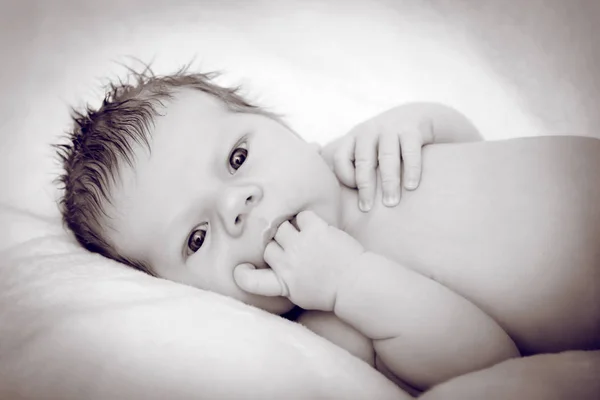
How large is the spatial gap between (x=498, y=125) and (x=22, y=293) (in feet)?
3.17

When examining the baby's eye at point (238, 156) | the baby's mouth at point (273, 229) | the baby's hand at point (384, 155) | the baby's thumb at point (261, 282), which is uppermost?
Answer: the baby's hand at point (384, 155)

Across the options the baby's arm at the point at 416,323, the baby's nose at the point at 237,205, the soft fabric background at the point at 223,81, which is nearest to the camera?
the soft fabric background at the point at 223,81

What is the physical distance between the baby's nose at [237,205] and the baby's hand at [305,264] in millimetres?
55

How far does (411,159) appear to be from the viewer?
0.76m

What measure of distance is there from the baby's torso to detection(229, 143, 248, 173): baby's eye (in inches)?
9.5

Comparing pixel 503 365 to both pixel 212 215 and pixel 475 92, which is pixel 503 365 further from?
pixel 475 92

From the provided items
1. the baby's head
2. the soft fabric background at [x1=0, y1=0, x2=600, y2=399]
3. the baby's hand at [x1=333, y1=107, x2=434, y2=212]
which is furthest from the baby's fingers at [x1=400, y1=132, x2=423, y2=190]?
the soft fabric background at [x1=0, y1=0, x2=600, y2=399]

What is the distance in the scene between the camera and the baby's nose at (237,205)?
0.68m

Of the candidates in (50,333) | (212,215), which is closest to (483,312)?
(212,215)

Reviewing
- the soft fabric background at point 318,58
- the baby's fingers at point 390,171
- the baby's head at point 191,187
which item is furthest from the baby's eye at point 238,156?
the soft fabric background at point 318,58

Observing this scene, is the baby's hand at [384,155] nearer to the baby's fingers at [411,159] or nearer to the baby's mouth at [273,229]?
the baby's fingers at [411,159]

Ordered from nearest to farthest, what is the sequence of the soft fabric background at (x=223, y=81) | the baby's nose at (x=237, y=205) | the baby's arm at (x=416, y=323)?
1. the soft fabric background at (x=223, y=81)
2. the baby's arm at (x=416, y=323)
3. the baby's nose at (x=237, y=205)

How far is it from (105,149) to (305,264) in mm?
379

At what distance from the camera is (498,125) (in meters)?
1.06
